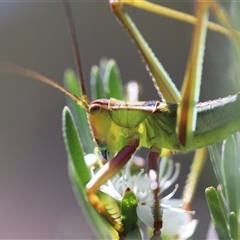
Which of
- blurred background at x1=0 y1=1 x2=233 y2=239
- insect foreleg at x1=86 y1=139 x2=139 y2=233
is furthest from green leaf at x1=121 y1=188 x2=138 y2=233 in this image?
blurred background at x1=0 y1=1 x2=233 y2=239

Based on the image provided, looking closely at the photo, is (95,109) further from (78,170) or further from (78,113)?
(78,170)

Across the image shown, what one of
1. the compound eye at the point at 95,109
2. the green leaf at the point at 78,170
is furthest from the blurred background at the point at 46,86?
the green leaf at the point at 78,170

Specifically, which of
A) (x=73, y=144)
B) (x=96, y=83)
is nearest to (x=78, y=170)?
(x=73, y=144)

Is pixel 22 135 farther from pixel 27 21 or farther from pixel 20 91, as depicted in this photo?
pixel 27 21

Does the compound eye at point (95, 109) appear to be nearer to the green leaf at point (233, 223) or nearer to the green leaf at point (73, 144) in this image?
the green leaf at point (73, 144)

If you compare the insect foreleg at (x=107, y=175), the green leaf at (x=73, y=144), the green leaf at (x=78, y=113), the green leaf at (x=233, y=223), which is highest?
the green leaf at (x=78, y=113)

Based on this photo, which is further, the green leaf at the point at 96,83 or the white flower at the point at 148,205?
the green leaf at the point at 96,83

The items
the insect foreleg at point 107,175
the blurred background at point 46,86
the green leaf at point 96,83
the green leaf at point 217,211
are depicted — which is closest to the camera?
the green leaf at point 217,211

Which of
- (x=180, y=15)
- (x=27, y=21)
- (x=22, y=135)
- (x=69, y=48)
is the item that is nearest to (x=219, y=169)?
(x=180, y=15)

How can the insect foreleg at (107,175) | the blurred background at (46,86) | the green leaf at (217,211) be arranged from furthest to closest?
the blurred background at (46,86) → the insect foreleg at (107,175) → the green leaf at (217,211)
